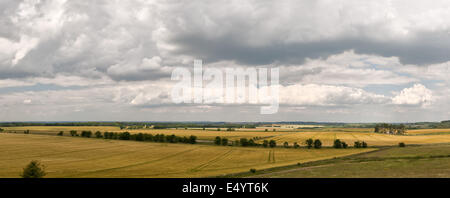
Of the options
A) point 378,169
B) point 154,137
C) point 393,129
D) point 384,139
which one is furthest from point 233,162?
point 393,129

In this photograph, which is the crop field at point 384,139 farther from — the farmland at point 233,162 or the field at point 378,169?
the field at point 378,169

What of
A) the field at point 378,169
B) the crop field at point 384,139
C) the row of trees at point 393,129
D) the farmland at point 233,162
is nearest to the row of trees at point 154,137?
the farmland at point 233,162

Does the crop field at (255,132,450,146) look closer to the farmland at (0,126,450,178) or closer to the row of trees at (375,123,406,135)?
the farmland at (0,126,450,178)

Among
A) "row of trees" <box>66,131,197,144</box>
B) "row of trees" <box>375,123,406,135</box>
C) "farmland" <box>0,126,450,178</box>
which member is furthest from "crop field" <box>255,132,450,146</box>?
"row of trees" <box>66,131,197,144</box>

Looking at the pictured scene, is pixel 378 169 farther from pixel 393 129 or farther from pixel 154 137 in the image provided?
pixel 393 129

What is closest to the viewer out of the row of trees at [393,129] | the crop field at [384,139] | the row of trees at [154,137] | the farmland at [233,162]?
the farmland at [233,162]

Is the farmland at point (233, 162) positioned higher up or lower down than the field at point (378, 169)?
lower down
